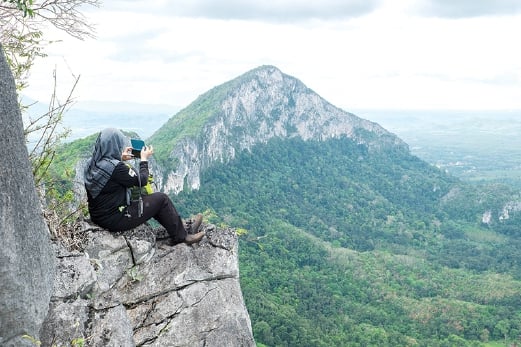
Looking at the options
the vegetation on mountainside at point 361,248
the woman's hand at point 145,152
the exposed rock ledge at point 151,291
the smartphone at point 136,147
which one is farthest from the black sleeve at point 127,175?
the vegetation on mountainside at point 361,248

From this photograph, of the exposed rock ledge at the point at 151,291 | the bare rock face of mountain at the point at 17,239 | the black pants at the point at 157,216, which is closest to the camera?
the bare rock face of mountain at the point at 17,239

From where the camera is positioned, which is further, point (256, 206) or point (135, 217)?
point (256, 206)

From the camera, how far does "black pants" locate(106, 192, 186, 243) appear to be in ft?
17.7

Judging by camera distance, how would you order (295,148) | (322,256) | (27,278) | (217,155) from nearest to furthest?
(27,278) → (322,256) → (217,155) → (295,148)

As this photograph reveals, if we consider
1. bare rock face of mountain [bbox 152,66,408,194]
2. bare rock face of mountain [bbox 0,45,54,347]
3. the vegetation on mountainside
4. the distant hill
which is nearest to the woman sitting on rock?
bare rock face of mountain [bbox 0,45,54,347]

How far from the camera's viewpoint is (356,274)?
6400 cm

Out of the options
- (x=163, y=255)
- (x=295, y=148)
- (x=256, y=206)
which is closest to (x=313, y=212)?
(x=256, y=206)

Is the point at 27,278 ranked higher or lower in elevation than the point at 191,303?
higher

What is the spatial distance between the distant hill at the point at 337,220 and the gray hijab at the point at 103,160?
15.4ft

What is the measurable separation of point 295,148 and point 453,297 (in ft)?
250

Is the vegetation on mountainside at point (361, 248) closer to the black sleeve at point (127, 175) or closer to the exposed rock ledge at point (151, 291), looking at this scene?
the exposed rock ledge at point (151, 291)

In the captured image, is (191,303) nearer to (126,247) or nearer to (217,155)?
(126,247)

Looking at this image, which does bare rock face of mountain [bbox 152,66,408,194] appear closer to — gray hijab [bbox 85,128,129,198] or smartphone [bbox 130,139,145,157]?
smartphone [bbox 130,139,145,157]

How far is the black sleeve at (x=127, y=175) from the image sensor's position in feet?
16.8
